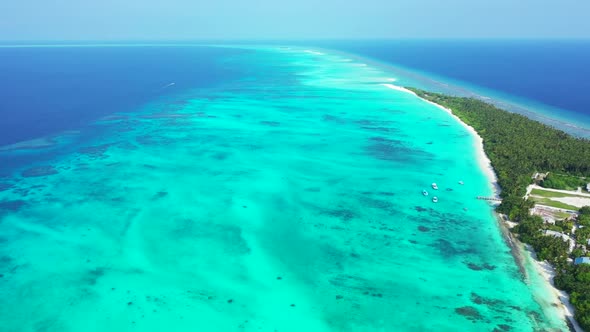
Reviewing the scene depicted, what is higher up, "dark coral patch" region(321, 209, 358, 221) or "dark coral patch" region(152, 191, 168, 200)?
"dark coral patch" region(321, 209, 358, 221)

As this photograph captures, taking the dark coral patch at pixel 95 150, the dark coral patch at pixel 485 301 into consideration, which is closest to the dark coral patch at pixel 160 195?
the dark coral patch at pixel 95 150

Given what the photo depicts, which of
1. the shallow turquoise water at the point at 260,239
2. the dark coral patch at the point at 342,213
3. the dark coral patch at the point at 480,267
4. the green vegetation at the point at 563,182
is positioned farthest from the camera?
the green vegetation at the point at 563,182

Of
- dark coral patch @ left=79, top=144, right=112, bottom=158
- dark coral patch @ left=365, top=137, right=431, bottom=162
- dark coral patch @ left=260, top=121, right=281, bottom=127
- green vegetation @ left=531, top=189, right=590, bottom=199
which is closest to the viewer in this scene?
green vegetation @ left=531, top=189, right=590, bottom=199

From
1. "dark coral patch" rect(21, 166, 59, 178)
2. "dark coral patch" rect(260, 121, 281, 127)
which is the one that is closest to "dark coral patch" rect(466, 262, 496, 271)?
"dark coral patch" rect(260, 121, 281, 127)

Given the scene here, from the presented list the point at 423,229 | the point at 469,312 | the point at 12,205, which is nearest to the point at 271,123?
the point at 12,205

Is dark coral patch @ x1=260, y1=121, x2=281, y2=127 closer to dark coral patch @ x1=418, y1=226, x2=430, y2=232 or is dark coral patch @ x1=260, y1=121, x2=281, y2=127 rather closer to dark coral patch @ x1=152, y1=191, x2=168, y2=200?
dark coral patch @ x1=152, y1=191, x2=168, y2=200

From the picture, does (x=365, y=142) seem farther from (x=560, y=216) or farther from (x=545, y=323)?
(x=545, y=323)

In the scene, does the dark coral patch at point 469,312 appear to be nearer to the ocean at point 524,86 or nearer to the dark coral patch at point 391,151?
the dark coral patch at point 391,151

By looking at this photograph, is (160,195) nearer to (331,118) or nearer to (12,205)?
(12,205)

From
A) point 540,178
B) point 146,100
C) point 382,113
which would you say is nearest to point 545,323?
point 540,178
